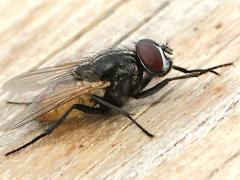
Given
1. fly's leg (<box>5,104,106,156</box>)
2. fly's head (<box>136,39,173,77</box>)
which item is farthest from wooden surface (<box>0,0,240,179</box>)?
fly's head (<box>136,39,173,77</box>)

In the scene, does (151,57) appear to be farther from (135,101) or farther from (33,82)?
(33,82)

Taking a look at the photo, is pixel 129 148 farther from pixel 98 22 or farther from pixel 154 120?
pixel 98 22

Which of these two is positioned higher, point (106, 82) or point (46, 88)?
point (46, 88)

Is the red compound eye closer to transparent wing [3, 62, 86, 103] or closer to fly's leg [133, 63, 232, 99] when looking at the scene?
fly's leg [133, 63, 232, 99]

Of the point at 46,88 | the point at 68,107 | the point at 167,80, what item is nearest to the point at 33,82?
the point at 46,88

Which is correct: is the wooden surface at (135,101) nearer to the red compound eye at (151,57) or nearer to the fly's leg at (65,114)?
the fly's leg at (65,114)

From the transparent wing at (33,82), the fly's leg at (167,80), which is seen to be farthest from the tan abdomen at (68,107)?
the fly's leg at (167,80)

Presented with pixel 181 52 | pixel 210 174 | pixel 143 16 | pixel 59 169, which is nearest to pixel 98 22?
pixel 143 16
